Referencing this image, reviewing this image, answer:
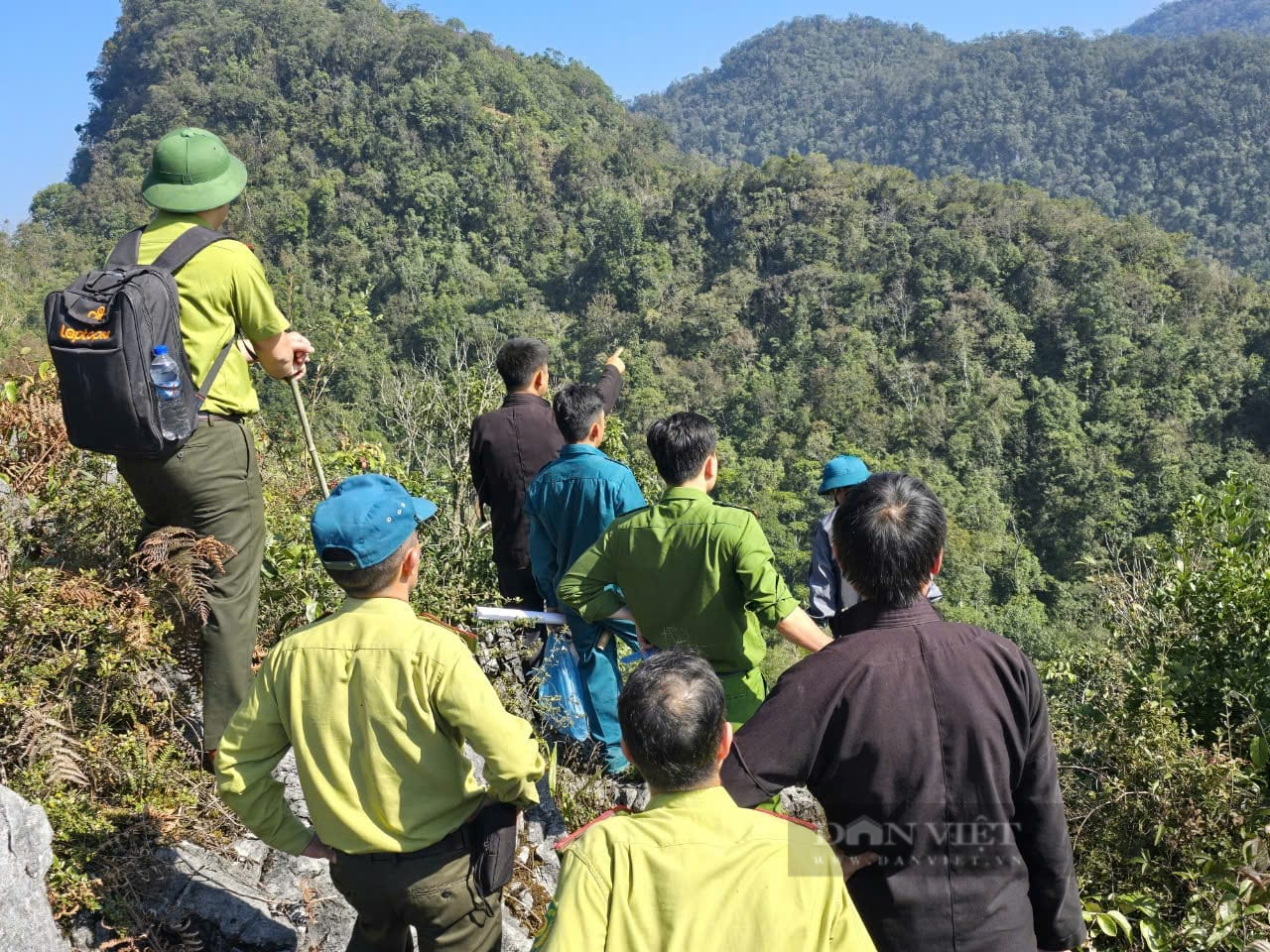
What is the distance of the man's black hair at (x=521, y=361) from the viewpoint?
3.67 meters

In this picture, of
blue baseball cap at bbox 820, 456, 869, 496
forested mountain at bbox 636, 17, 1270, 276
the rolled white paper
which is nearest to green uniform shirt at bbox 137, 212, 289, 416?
the rolled white paper

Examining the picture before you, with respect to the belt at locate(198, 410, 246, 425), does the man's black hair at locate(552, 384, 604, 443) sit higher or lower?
lower

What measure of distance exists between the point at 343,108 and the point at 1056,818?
182 ft

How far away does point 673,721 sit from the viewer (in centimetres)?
136

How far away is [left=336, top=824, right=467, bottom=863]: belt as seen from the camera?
1.81m

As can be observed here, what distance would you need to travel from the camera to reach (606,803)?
3238 mm

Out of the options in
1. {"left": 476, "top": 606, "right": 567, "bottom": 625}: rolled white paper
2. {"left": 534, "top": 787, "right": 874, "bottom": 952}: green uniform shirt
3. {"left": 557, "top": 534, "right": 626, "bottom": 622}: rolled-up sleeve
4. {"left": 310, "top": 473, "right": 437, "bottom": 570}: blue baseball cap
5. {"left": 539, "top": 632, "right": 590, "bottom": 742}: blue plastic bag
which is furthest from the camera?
{"left": 539, "top": 632, "right": 590, "bottom": 742}: blue plastic bag

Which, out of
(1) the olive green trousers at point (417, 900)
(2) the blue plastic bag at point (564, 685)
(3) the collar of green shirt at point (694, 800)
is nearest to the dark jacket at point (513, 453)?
(2) the blue plastic bag at point (564, 685)

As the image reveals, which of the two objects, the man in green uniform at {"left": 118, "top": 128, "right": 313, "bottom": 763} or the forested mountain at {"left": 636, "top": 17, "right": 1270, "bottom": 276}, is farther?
the forested mountain at {"left": 636, "top": 17, "right": 1270, "bottom": 276}

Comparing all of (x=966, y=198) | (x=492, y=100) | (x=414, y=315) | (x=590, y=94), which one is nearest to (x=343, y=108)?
(x=492, y=100)

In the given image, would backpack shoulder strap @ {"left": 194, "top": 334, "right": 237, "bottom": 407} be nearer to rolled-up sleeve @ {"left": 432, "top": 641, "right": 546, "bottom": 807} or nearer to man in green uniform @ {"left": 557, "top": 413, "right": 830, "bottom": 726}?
man in green uniform @ {"left": 557, "top": 413, "right": 830, "bottom": 726}

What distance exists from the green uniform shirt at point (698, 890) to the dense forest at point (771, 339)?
1.36 m

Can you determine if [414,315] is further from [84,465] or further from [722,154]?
[722,154]

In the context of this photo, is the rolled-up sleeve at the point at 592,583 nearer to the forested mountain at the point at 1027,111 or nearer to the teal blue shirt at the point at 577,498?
the teal blue shirt at the point at 577,498
